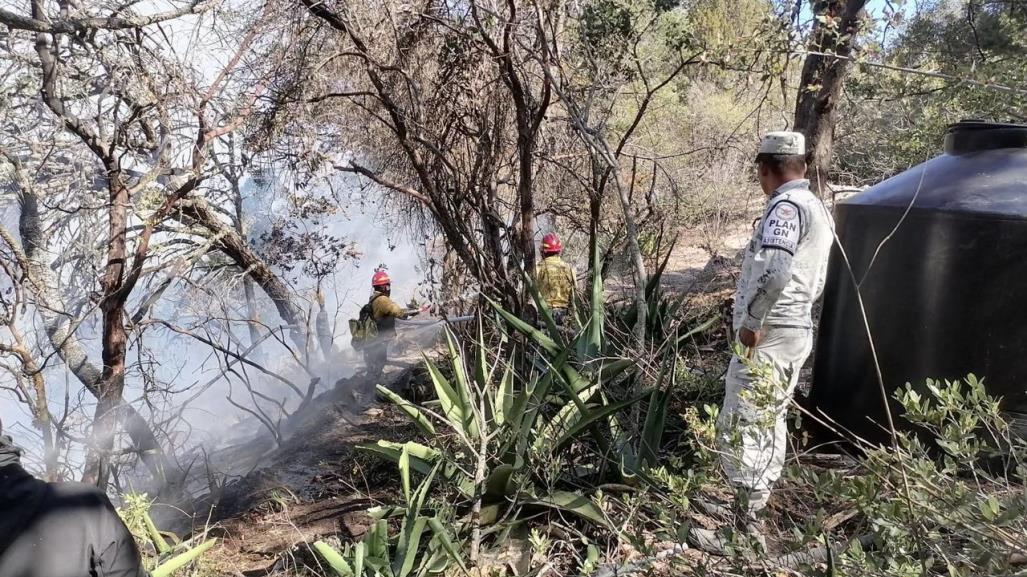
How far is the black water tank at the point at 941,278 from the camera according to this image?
121 inches

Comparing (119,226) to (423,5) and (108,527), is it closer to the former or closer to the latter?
(423,5)

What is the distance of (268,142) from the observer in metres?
5.89

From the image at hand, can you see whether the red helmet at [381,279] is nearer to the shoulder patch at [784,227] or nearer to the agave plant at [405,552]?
the agave plant at [405,552]

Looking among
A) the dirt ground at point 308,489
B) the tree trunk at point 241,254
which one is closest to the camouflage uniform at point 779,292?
the dirt ground at point 308,489

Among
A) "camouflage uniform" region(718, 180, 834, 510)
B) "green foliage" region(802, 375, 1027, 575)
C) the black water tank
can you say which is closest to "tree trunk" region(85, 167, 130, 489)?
"camouflage uniform" region(718, 180, 834, 510)

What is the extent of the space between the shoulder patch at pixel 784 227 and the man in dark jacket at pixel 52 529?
2438 mm

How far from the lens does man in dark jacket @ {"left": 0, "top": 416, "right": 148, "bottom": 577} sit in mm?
1475

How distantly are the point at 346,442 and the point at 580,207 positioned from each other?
3.49m

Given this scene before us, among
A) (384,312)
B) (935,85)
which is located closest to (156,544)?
(384,312)

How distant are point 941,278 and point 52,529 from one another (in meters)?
3.42

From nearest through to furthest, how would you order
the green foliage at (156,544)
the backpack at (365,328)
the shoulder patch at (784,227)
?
the green foliage at (156,544) < the shoulder patch at (784,227) < the backpack at (365,328)

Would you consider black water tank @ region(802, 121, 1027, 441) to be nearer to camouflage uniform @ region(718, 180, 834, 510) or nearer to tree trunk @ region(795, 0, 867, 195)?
camouflage uniform @ region(718, 180, 834, 510)

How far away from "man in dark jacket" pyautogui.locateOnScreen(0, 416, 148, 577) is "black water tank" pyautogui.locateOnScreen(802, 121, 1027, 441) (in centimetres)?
281

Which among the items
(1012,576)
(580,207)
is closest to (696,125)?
(580,207)
